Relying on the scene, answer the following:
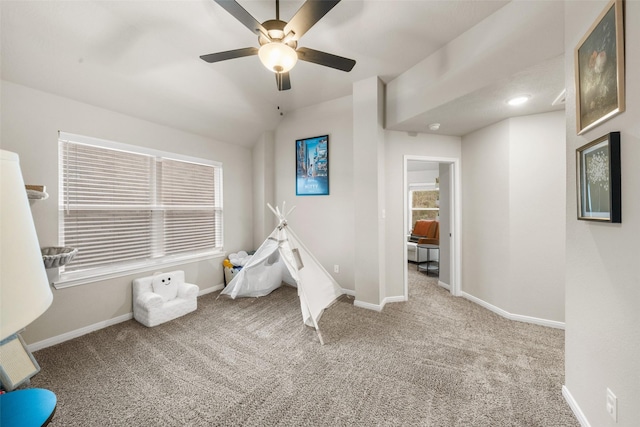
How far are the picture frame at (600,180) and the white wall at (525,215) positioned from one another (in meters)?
1.50

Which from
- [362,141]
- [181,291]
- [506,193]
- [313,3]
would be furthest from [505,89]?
[181,291]

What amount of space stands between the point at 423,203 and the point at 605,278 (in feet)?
19.1

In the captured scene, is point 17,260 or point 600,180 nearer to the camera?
point 17,260

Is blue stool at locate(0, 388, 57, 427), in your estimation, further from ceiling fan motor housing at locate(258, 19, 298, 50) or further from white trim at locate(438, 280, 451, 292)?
white trim at locate(438, 280, 451, 292)

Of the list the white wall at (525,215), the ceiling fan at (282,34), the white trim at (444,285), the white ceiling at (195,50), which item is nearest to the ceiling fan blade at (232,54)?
the ceiling fan at (282,34)

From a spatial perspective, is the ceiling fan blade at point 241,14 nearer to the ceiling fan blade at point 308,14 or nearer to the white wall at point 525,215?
the ceiling fan blade at point 308,14

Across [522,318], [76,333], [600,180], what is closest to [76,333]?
[76,333]

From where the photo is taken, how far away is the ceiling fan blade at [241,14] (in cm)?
146

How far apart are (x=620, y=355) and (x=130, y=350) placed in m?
3.49

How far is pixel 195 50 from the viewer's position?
8.44 feet

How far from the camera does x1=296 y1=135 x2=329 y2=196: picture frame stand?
3.92 meters

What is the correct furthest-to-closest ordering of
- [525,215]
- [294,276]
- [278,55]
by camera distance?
[525,215] → [294,276] → [278,55]

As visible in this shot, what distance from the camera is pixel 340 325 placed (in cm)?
286

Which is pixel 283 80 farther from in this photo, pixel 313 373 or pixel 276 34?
pixel 313 373
